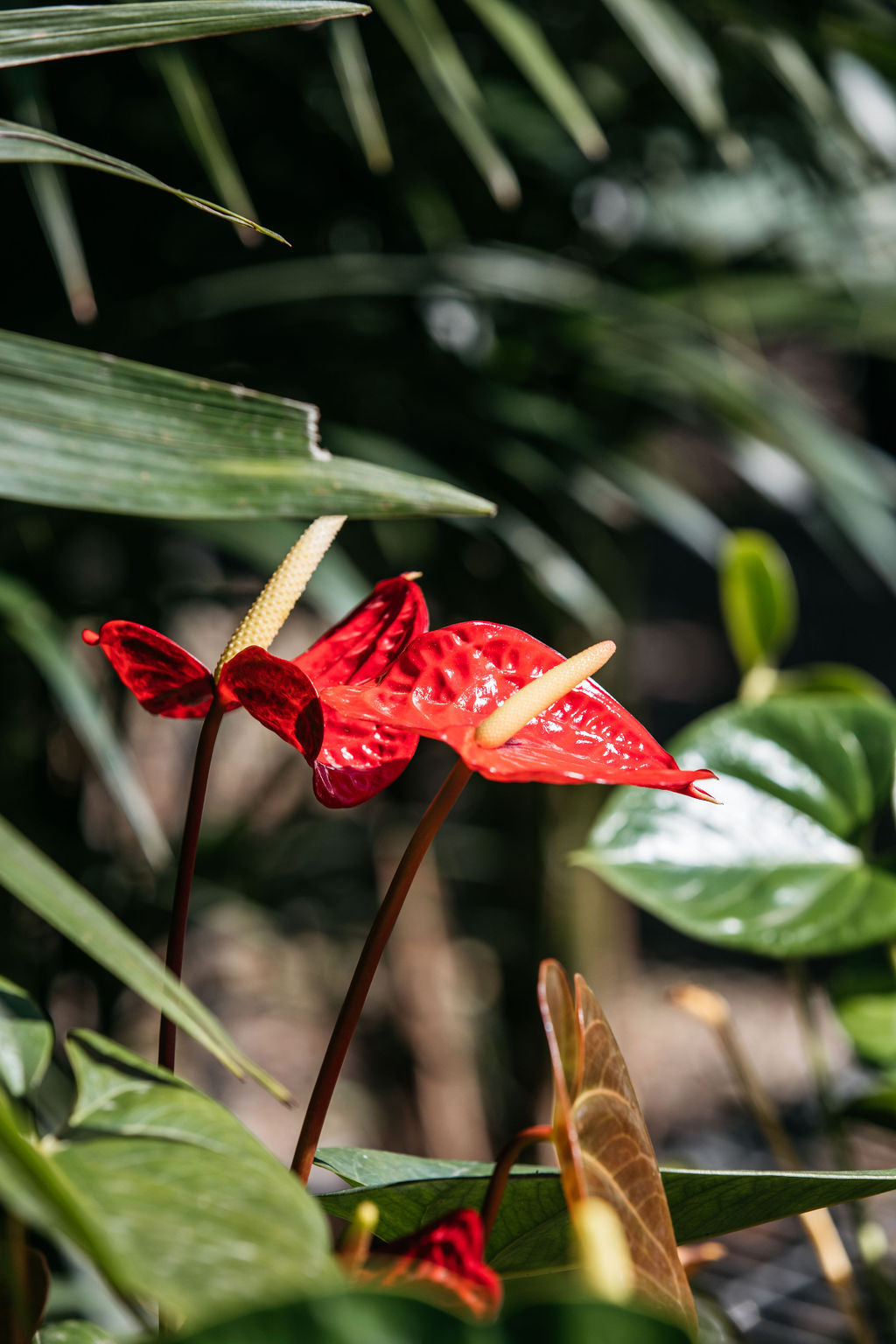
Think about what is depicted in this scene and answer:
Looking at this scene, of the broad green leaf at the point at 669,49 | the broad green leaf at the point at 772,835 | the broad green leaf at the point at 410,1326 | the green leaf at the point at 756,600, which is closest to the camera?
the broad green leaf at the point at 410,1326

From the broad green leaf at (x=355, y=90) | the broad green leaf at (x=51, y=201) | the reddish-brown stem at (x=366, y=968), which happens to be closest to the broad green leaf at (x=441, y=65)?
the broad green leaf at (x=355, y=90)

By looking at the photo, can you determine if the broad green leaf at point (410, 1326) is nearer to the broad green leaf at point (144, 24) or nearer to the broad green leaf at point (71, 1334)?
the broad green leaf at point (71, 1334)

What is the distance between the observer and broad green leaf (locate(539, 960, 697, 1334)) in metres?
0.15

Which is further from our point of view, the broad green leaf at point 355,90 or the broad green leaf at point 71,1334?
the broad green leaf at point 355,90

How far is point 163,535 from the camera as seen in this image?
807mm

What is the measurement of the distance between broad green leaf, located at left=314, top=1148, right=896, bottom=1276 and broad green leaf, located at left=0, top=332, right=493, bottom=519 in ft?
0.43

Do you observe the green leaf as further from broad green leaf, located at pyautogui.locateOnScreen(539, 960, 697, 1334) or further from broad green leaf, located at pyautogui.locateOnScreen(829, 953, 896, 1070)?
broad green leaf, located at pyautogui.locateOnScreen(539, 960, 697, 1334)

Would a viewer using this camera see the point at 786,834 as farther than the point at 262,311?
No

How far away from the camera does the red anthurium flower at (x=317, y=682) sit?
0.19 meters

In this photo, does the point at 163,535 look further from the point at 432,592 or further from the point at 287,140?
the point at 287,140

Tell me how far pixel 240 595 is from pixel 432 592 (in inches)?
8.0

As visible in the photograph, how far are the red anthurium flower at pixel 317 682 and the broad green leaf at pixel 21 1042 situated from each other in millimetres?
65

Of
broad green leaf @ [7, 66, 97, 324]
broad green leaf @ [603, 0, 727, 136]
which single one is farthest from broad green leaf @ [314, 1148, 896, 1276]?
broad green leaf @ [603, 0, 727, 136]

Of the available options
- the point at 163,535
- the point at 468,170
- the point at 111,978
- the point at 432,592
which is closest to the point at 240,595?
the point at 163,535
